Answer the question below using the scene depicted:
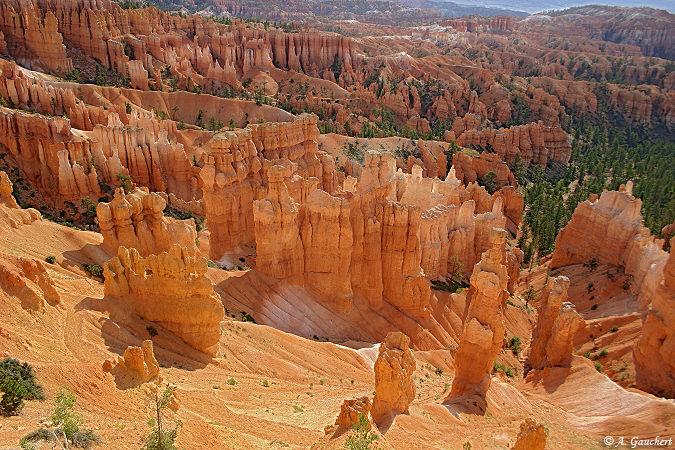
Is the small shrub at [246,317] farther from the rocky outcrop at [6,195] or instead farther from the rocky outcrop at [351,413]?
the rocky outcrop at [351,413]

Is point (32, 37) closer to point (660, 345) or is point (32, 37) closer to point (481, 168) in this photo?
point (481, 168)

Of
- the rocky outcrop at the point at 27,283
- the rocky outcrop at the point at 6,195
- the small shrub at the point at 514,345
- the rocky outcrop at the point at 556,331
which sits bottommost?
the small shrub at the point at 514,345

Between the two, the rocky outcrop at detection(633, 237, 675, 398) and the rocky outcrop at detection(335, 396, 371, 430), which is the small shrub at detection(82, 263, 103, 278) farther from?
the rocky outcrop at detection(633, 237, 675, 398)

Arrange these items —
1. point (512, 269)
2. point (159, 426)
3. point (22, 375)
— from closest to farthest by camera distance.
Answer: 1. point (159, 426)
2. point (22, 375)
3. point (512, 269)

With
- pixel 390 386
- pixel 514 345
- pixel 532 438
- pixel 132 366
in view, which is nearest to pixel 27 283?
pixel 132 366

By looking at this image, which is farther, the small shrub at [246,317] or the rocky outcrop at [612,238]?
the rocky outcrop at [612,238]

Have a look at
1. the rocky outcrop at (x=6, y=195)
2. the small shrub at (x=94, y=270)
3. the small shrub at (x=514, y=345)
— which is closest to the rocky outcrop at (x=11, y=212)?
the rocky outcrop at (x=6, y=195)

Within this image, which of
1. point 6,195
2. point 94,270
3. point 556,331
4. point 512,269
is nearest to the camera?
point 94,270
